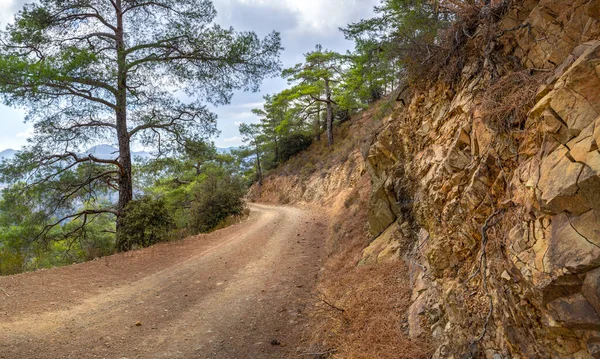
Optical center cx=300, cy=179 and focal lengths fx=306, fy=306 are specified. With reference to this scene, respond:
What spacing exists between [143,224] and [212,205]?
6033 mm

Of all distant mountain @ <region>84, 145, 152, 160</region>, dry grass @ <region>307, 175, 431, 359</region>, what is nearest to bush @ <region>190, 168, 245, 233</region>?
distant mountain @ <region>84, 145, 152, 160</region>

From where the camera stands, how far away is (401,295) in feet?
15.0

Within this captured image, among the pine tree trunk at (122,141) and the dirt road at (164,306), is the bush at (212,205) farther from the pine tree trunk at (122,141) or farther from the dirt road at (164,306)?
the dirt road at (164,306)

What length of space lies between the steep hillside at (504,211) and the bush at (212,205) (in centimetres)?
1162

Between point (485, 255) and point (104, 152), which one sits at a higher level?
point (104, 152)

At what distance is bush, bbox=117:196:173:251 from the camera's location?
10.8 metres

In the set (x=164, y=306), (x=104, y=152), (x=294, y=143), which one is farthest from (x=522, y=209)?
(x=294, y=143)

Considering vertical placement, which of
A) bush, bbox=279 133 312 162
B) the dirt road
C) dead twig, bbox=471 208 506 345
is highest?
bush, bbox=279 133 312 162

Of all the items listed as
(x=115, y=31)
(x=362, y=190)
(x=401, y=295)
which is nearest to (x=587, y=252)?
(x=401, y=295)

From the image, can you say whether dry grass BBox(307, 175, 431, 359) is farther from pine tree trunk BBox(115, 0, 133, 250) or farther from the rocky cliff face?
pine tree trunk BBox(115, 0, 133, 250)

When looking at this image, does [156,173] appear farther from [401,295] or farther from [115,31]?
[401,295]

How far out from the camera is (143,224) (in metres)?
10.9

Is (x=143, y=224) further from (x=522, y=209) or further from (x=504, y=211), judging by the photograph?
(x=522, y=209)

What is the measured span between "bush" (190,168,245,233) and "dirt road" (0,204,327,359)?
6825 mm
